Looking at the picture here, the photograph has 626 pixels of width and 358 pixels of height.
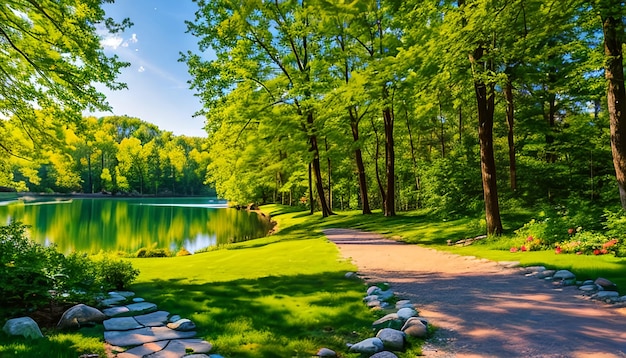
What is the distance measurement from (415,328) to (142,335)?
10.8ft

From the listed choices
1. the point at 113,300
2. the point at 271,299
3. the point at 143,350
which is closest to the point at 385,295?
the point at 271,299

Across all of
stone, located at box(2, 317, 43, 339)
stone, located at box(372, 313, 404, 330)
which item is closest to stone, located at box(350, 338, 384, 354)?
stone, located at box(372, 313, 404, 330)

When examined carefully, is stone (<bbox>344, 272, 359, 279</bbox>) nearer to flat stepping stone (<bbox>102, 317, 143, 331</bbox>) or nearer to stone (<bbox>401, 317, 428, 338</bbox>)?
stone (<bbox>401, 317, 428, 338</bbox>)

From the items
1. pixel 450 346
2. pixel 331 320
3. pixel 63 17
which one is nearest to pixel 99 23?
pixel 63 17

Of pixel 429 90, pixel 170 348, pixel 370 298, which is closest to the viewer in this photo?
pixel 170 348

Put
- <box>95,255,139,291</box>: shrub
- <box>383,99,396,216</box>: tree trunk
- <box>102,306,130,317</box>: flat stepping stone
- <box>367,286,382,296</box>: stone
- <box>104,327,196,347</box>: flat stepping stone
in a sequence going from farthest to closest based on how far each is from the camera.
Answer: <box>383,99,396,216</box>: tree trunk
<box>95,255,139,291</box>: shrub
<box>367,286,382,296</box>: stone
<box>102,306,130,317</box>: flat stepping stone
<box>104,327,196,347</box>: flat stepping stone

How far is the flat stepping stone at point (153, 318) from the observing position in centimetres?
503

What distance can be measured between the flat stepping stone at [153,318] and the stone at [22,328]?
1.14 meters

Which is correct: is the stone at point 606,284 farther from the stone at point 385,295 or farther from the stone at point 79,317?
the stone at point 79,317

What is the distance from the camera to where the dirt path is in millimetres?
4113

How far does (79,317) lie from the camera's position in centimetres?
491

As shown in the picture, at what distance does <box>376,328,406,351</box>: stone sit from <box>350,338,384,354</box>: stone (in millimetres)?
95

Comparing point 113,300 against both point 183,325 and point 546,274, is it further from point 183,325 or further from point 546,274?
point 546,274

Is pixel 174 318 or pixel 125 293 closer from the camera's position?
pixel 174 318
